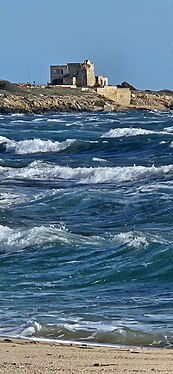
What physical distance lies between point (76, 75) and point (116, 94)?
302 inches

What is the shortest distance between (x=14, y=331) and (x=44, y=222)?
31.3 feet

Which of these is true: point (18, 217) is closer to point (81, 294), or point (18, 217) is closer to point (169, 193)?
point (169, 193)

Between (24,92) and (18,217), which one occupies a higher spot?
(24,92)

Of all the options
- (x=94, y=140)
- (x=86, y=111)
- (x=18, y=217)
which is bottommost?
(x=18, y=217)

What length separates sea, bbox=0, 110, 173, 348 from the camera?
9.49 m

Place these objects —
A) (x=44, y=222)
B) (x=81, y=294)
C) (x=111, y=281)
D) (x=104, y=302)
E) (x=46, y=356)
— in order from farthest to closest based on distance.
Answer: (x=44, y=222) < (x=111, y=281) < (x=81, y=294) < (x=104, y=302) < (x=46, y=356)

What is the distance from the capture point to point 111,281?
12.5 meters

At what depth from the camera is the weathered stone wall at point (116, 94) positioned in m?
114

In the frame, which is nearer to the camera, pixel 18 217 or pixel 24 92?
pixel 18 217

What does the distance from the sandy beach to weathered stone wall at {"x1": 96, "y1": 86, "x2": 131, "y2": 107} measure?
105751mm

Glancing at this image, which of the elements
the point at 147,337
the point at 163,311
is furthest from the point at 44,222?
the point at 147,337

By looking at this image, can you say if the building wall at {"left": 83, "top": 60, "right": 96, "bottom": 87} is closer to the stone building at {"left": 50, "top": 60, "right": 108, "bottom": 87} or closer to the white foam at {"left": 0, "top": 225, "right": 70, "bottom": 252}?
the stone building at {"left": 50, "top": 60, "right": 108, "bottom": 87}

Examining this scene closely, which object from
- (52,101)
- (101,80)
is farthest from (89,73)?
(52,101)

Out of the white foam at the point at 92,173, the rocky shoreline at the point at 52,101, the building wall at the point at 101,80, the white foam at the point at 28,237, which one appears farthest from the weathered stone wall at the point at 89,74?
the white foam at the point at 28,237
